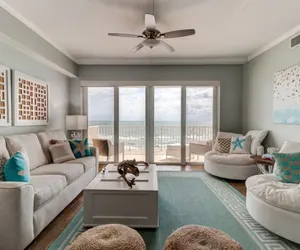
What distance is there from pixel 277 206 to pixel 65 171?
8.47 feet

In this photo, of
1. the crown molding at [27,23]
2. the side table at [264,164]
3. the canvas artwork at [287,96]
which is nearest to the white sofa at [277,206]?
the side table at [264,164]

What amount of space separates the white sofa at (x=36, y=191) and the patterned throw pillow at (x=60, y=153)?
13 centimetres

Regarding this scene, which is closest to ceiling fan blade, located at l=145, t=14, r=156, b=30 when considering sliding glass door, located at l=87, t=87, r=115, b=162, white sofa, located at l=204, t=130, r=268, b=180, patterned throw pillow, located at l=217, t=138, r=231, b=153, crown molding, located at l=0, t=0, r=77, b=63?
crown molding, located at l=0, t=0, r=77, b=63

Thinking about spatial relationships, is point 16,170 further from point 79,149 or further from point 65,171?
point 79,149

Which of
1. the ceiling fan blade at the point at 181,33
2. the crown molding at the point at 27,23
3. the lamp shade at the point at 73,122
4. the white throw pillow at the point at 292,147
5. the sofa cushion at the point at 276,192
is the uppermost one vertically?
the crown molding at the point at 27,23

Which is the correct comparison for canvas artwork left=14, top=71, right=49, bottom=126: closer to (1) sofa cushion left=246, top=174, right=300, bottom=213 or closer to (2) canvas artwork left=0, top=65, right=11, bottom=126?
(2) canvas artwork left=0, top=65, right=11, bottom=126

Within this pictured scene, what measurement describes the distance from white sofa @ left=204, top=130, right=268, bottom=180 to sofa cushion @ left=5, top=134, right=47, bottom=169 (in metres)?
3.13

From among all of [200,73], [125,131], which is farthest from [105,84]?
[200,73]

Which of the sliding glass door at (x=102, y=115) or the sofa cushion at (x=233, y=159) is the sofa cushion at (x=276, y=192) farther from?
the sliding glass door at (x=102, y=115)

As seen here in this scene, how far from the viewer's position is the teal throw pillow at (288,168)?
8.53 ft

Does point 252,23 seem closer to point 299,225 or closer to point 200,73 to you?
point 200,73

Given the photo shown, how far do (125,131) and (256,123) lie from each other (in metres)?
3.17

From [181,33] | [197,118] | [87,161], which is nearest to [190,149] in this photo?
[197,118]

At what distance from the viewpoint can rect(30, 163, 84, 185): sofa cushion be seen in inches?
113
